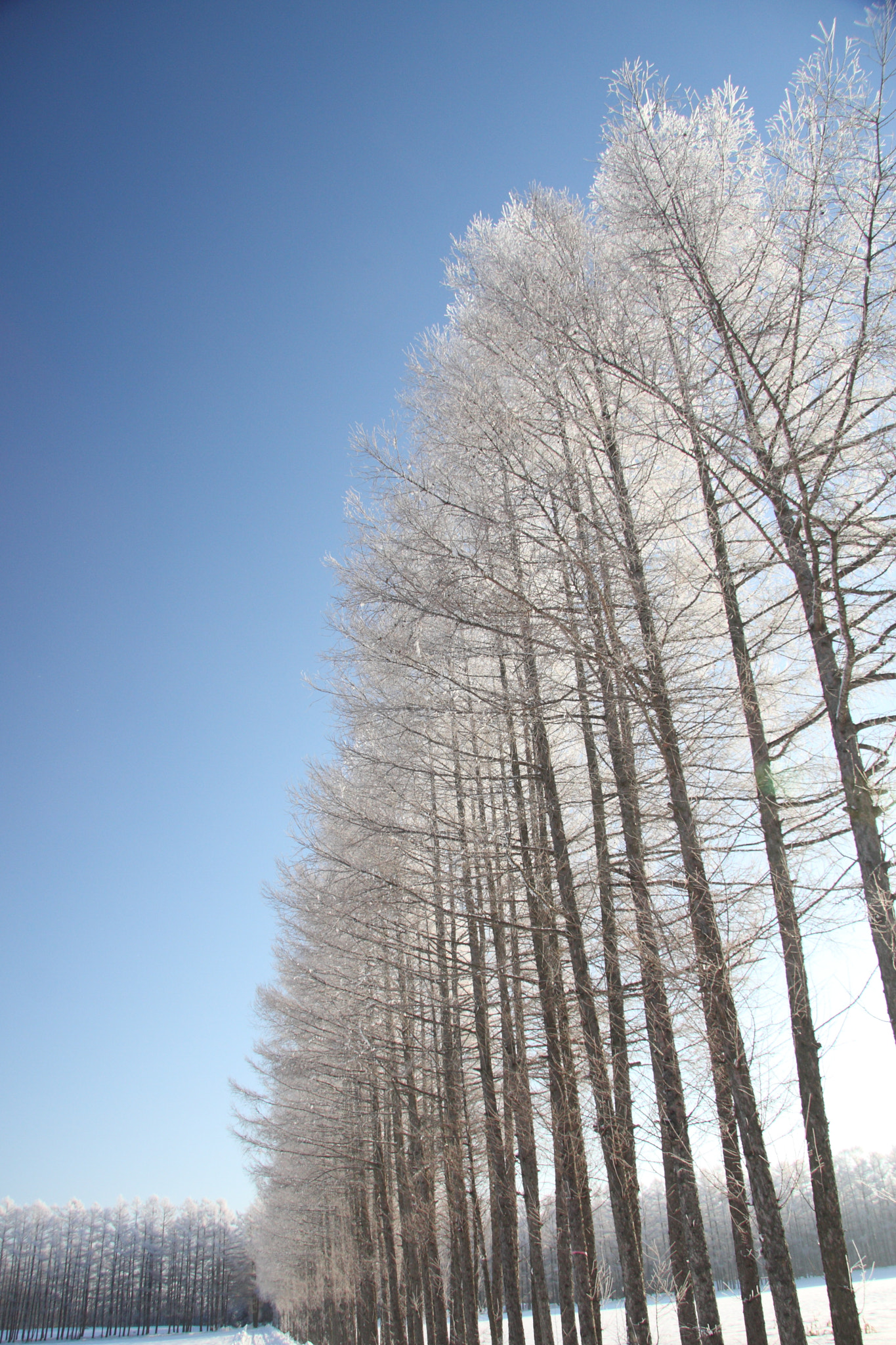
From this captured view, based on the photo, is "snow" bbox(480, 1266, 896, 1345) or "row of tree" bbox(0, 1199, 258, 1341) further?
"row of tree" bbox(0, 1199, 258, 1341)

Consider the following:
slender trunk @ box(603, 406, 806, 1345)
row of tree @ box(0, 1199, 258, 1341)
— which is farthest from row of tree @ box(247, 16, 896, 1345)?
row of tree @ box(0, 1199, 258, 1341)

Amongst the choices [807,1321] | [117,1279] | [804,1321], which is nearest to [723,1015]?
[804,1321]

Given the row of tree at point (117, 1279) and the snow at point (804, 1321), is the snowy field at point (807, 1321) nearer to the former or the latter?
the snow at point (804, 1321)

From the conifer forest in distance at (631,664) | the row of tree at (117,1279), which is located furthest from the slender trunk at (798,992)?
the row of tree at (117,1279)

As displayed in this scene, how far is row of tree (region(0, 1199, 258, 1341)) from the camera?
277ft

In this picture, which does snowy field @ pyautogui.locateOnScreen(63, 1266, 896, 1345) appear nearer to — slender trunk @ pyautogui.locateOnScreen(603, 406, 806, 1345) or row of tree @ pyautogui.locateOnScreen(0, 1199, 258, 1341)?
slender trunk @ pyautogui.locateOnScreen(603, 406, 806, 1345)

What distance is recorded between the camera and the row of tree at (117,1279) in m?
84.5

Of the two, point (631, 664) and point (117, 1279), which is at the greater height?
point (631, 664)

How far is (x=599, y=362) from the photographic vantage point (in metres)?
5.80

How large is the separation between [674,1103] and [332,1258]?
23.2m

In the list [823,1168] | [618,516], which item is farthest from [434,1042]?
[618,516]

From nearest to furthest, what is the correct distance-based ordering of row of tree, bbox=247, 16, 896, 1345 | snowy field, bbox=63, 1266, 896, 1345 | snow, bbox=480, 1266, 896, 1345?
row of tree, bbox=247, 16, 896, 1345 → snow, bbox=480, 1266, 896, 1345 → snowy field, bbox=63, 1266, 896, 1345

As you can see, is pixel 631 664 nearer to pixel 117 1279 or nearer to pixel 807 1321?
pixel 807 1321

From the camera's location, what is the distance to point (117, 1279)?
89.4 m
